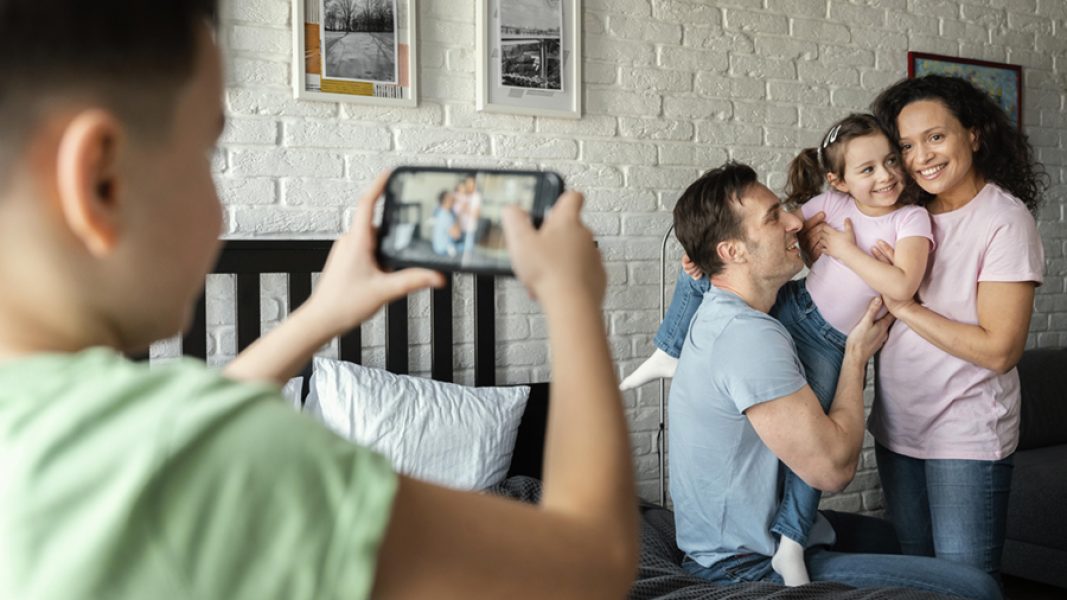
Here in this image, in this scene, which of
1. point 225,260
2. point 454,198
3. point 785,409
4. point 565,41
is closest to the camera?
point 454,198

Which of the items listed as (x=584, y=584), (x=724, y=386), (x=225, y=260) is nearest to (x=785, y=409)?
(x=724, y=386)

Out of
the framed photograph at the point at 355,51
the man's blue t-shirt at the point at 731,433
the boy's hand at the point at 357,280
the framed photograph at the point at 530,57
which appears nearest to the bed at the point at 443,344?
the man's blue t-shirt at the point at 731,433

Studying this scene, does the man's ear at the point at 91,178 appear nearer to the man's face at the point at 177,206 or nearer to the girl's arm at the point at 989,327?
the man's face at the point at 177,206

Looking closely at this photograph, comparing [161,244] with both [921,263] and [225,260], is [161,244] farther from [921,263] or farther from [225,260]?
[225,260]

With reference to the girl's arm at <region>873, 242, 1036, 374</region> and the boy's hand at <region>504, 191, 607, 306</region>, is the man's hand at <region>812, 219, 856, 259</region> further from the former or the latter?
the boy's hand at <region>504, 191, 607, 306</region>

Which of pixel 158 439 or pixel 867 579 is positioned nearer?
pixel 158 439

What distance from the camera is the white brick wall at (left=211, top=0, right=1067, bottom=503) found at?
7.89 ft

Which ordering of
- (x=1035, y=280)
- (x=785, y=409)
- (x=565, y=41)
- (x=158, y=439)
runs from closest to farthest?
(x=158, y=439) < (x=785, y=409) < (x=1035, y=280) < (x=565, y=41)

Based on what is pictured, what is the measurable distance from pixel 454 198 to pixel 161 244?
27 centimetres

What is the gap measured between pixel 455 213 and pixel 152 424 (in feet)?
1.07

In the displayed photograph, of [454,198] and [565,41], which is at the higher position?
[565,41]

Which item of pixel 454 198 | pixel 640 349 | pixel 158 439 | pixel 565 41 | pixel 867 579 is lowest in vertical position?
pixel 867 579

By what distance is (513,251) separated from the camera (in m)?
Answer: 0.58

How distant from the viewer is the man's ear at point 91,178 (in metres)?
0.41
